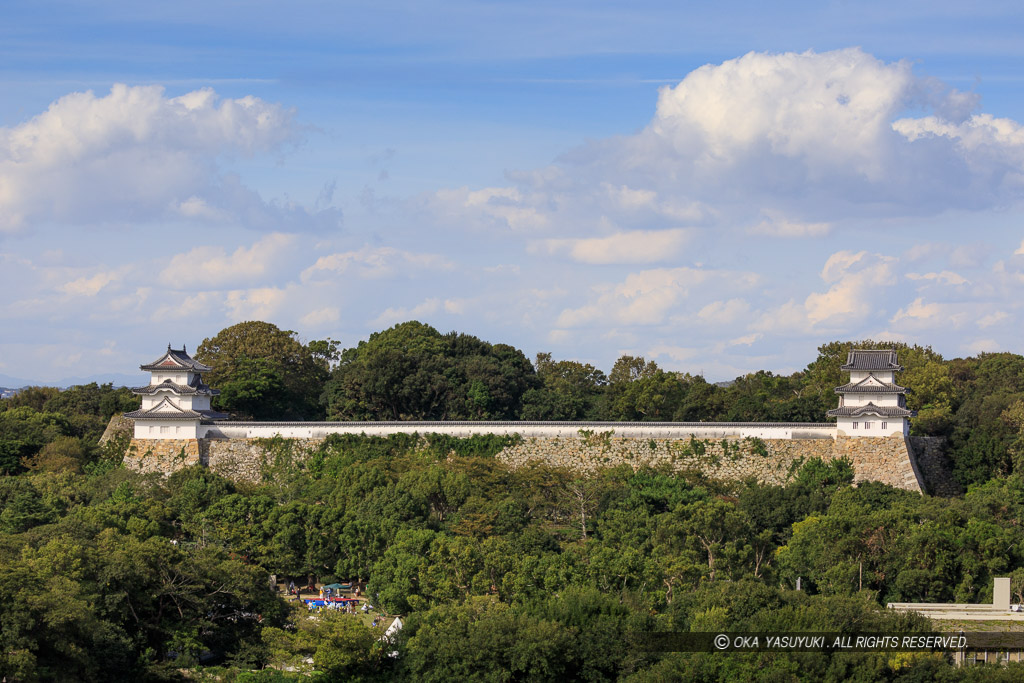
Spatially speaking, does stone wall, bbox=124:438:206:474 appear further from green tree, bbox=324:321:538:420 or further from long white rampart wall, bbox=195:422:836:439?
green tree, bbox=324:321:538:420

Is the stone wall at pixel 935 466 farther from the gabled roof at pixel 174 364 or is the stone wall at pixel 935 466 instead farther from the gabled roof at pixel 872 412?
the gabled roof at pixel 174 364

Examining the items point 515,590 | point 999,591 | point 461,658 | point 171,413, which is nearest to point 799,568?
→ point 999,591

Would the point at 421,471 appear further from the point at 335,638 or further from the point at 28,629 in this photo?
the point at 28,629

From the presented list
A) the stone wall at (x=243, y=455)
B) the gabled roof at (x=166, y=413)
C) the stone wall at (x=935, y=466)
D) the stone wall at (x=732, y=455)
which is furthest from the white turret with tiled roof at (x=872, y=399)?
the gabled roof at (x=166, y=413)

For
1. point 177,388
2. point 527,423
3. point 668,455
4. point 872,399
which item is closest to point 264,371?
point 177,388

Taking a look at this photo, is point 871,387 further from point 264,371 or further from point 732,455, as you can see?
point 264,371

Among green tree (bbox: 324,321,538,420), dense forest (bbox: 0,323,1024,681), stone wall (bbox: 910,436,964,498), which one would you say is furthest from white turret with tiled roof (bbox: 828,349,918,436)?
green tree (bbox: 324,321,538,420)
